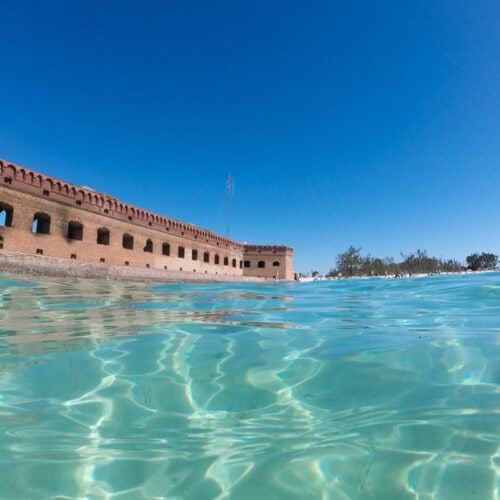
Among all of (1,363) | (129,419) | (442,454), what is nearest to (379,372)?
(442,454)

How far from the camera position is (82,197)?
19875 millimetres

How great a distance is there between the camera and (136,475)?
1278mm

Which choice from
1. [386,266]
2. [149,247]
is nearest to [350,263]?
[386,266]

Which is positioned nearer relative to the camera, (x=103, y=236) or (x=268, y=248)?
(x=103, y=236)

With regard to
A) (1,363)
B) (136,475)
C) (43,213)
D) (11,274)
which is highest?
(43,213)

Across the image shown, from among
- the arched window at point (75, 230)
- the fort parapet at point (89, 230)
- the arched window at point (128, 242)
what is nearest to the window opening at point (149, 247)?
the fort parapet at point (89, 230)

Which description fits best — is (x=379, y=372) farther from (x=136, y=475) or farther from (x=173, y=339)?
(x=173, y=339)

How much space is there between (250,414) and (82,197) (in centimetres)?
2097

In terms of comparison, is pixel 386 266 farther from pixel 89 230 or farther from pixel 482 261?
pixel 89 230

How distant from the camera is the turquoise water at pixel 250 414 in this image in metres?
1.23

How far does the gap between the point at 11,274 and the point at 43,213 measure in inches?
310

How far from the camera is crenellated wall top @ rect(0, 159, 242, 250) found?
53.9 ft

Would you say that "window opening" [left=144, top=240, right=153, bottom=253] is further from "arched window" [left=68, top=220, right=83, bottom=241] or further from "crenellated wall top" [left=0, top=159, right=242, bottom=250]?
"arched window" [left=68, top=220, right=83, bottom=241]

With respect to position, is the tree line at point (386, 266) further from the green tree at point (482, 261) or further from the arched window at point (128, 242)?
the arched window at point (128, 242)
